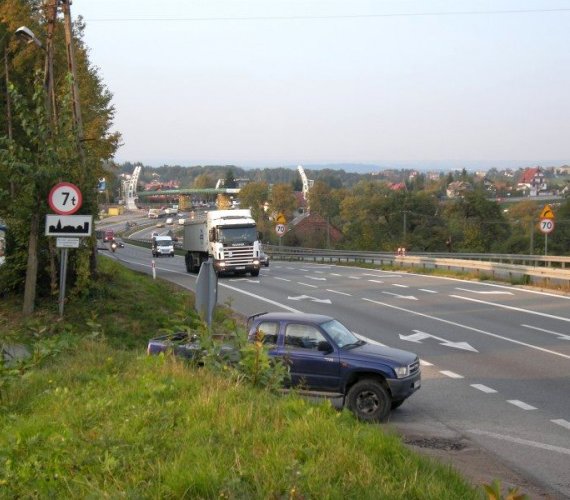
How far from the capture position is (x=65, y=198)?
1550 cm

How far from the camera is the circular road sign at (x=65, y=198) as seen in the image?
15.4 metres

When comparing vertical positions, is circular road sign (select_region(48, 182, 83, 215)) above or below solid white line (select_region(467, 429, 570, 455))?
above

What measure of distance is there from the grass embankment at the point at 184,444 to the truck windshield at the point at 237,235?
3210 centimetres

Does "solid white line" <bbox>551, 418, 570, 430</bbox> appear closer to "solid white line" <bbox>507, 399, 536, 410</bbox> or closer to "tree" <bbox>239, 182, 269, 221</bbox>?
"solid white line" <bbox>507, 399, 536, 410</bbox>

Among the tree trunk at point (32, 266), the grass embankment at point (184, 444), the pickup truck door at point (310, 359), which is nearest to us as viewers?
the grass embankment at point (184, 444)

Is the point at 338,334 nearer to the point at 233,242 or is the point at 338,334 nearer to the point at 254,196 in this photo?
the point at 233,242

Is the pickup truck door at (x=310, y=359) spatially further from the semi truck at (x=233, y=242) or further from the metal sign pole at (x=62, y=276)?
the semi truck at (x=233, y=242)

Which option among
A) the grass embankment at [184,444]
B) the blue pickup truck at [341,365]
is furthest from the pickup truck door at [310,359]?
the grass embankment at [184,444]

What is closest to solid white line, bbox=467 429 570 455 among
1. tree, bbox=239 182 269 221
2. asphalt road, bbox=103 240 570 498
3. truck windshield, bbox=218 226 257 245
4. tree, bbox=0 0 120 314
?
asphalt road, bbox=103 240 570 498

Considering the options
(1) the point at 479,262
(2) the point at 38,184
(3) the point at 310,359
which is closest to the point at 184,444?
(3) the point at 310,359

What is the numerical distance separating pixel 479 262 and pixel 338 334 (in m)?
28.2

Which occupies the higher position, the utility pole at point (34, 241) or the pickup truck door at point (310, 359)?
the utility pole at point (34, 241)

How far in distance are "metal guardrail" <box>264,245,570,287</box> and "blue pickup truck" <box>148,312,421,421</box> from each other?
21.0 metres

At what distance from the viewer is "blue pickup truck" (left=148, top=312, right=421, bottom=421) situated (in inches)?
476
